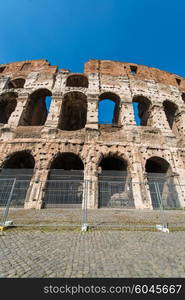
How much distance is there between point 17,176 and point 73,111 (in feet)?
32.5

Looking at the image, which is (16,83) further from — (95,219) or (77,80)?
(95,219)

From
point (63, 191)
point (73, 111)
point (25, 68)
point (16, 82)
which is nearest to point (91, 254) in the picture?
point (63, 191)

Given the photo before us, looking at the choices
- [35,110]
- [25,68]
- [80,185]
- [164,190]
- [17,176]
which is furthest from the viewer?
[25,68]

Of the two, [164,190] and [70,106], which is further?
[70,106]

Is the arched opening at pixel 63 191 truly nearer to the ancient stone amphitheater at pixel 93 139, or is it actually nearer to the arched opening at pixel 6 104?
the ancient stone amphitheater at pixel 93 139

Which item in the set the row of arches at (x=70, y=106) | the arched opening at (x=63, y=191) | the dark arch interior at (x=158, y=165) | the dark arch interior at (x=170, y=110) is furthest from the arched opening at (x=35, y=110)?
the dark arch interior at (x=170, y=110)

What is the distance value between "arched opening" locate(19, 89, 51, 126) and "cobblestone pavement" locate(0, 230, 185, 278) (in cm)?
1023

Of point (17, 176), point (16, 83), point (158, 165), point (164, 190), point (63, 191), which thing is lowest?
point (63, 191)

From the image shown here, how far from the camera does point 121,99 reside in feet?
42.4

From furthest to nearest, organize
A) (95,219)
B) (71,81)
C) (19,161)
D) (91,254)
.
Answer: (71,81) < (19,161) < (95,219) < (91,254)

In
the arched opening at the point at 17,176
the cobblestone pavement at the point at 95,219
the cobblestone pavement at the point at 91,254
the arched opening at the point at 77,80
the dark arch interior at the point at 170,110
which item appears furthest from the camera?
the arched opening at the point at 77,80

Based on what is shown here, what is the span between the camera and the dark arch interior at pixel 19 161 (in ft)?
31.8

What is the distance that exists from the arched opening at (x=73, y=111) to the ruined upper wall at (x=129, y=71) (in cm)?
362

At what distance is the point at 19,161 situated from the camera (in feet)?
36.3
